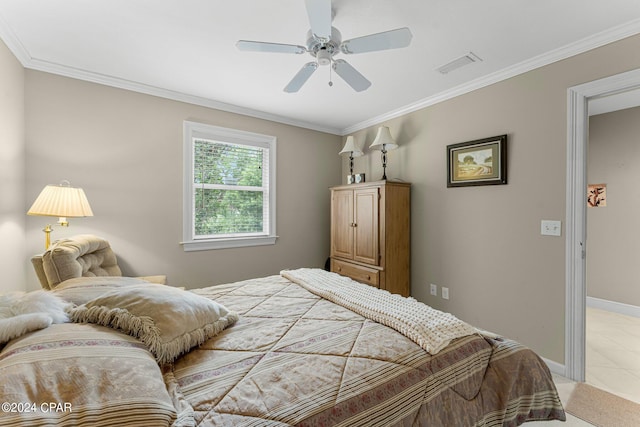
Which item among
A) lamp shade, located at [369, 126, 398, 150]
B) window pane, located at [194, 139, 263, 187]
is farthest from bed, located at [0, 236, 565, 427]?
lamp shade, located at [369, 126, 398, 150]

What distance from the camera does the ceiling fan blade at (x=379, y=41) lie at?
1.51m

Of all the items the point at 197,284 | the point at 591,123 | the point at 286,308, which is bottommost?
the point at 197,284

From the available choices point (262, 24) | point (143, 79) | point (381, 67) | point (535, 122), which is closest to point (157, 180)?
point (143, 79)

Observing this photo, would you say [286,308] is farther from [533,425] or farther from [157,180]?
[157,180]

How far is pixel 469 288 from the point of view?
2.79 metres

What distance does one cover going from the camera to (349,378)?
94 cm

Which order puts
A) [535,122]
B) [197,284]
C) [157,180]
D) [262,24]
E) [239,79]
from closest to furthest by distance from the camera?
1. [262,24]
2. [535,122]
3. [239,79]
4. [157,180]
5. [197,284]

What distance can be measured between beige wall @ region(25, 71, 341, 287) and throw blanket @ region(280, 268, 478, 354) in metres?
1.76

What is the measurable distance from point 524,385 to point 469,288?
172 centimetres

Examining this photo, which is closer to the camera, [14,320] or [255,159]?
[14,320]

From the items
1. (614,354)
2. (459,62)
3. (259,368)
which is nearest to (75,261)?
(259,368)

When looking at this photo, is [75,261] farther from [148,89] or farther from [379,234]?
[379,234]

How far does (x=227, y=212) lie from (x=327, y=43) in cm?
234

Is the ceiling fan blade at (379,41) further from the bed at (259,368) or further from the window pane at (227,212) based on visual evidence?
the window pane at (227,212)
